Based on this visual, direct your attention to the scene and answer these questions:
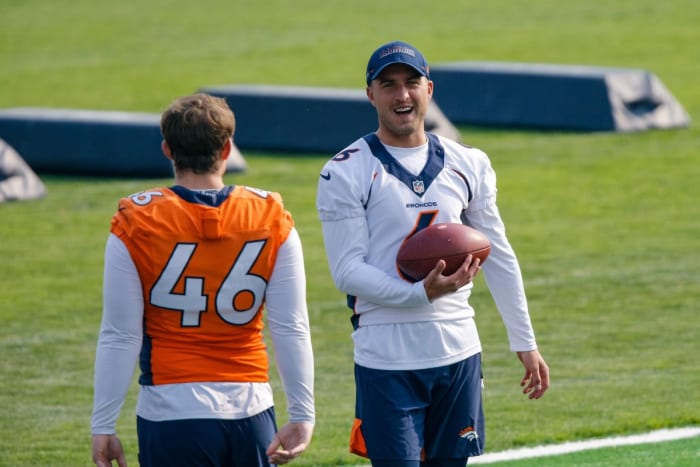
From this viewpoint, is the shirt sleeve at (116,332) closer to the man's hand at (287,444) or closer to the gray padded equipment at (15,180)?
the man's hand at (287,444)

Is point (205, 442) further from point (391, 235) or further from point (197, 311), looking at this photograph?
point (391, 235)

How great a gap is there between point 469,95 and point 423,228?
52.3ft

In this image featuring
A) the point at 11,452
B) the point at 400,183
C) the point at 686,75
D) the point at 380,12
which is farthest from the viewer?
the point at 380,12

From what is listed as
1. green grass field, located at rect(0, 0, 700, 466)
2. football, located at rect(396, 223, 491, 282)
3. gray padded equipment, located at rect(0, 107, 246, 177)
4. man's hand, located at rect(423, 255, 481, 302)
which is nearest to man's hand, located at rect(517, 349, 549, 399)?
football, located at rect(396, 223, 491, 282)

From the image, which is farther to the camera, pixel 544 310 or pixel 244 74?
pixel 244 74

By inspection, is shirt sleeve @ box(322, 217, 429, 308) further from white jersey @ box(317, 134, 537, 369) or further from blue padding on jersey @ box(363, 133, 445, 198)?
blue padding on jersey @ box(363, 133, 445, 198)

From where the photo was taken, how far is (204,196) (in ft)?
14.7

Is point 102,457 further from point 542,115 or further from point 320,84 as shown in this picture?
point 320,84

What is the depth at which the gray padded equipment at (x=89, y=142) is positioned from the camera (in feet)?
55.4

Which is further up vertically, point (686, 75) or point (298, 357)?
point (686, 75)

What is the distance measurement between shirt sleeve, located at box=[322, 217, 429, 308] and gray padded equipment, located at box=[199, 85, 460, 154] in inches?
486

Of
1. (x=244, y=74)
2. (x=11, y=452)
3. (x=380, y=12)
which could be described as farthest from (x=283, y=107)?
(x=380, y=12)

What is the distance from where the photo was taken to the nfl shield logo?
5207 millimetres

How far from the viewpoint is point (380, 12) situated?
36438mm
